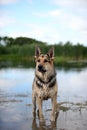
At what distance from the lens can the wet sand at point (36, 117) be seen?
381 inches

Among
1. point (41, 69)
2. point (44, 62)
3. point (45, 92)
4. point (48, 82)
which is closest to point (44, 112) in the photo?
point (45, 92)

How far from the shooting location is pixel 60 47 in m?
79.6

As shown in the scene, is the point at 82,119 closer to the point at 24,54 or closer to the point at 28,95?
the point at 28,95

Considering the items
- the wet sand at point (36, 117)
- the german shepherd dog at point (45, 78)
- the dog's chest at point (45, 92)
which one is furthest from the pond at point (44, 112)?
the dog's chest at point (45, 92)

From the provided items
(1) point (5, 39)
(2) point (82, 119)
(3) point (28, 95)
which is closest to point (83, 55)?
(3) point (28, 95)

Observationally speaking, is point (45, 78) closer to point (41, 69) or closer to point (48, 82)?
point (48, 82)

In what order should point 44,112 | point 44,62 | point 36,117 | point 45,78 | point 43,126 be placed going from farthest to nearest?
1. point 44,112
2. point 36,117
3. point 45,78
4. point 44,62
5. point 43,126

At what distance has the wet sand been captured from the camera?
968 cm

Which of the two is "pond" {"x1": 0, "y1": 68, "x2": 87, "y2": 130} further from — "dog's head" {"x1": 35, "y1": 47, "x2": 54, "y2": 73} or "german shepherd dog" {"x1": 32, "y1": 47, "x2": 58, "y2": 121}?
"dog's head" {"x1": 35, "y1": 47, "x2": 54, "y2": 73}

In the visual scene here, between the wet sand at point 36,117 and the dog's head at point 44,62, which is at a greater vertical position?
the dog's head at point 44,62

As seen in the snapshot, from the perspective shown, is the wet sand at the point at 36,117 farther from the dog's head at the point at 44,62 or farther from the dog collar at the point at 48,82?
the dog's head at the point at 44,62

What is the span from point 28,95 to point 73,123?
5.74 m

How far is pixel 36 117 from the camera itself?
35.9ft

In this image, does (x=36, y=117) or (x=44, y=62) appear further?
(x=36, y=117)
